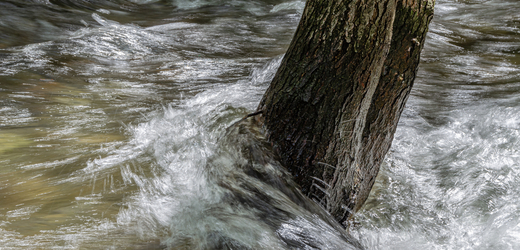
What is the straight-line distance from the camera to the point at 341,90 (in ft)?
6.27

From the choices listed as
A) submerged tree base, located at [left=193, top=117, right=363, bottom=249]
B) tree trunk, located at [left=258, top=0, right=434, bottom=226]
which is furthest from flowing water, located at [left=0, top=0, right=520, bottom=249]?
tree trunk, located at [left=258, top=0, right=434, bottom=226]

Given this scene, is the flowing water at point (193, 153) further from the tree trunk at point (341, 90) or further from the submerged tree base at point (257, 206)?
the tree trunk at point (341, 90)

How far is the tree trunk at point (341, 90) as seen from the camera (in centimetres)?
182

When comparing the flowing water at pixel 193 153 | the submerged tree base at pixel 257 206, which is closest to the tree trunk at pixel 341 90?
the submerged tree base at pixel 257 206

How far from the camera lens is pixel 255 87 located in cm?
414

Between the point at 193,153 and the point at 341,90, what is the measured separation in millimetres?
1217

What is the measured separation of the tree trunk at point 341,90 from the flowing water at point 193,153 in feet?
0.74

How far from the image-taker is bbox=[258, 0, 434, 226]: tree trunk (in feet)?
5.97

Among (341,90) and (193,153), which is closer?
(341,90)

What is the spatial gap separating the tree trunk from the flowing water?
0.23 metres

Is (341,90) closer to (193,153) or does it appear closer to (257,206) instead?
(257,206)

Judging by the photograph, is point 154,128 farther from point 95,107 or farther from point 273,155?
point 273,155

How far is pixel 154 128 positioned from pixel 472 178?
258cm

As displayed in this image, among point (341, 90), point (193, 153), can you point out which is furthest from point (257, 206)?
point (193, 153)
